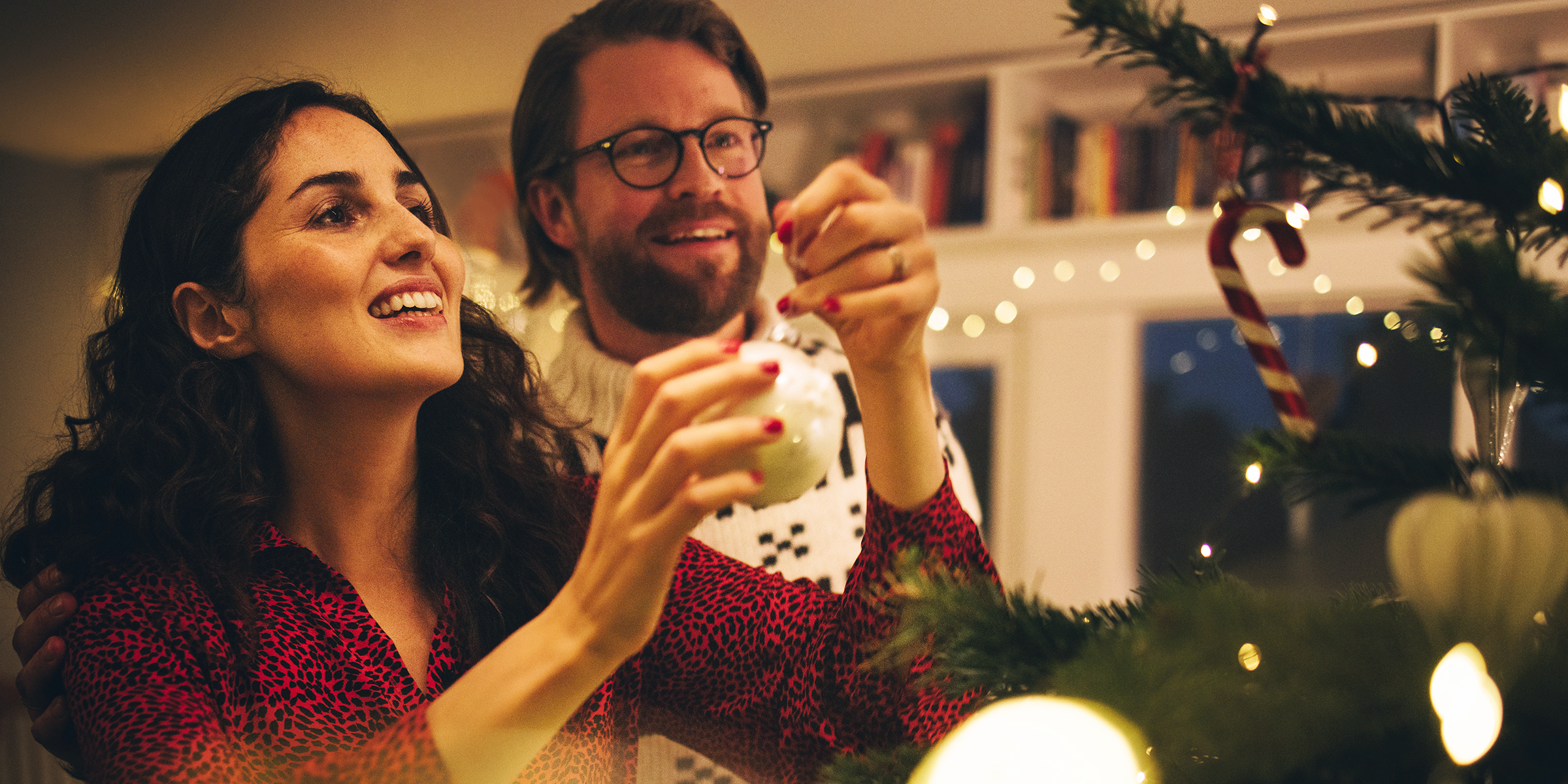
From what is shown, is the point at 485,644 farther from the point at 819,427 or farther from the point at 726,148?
the point at 726,148

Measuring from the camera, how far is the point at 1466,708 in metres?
0.33

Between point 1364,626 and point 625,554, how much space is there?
0.37m

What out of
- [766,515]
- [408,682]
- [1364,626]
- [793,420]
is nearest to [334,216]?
[408,682]

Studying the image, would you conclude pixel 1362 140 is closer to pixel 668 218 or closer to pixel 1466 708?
pixel 1466 708

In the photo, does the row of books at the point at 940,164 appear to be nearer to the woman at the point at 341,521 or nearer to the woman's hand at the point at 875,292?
the woman at the point at 341,521

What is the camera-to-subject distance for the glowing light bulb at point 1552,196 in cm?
38

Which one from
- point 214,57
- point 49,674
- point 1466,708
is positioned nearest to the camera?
point 1466,708

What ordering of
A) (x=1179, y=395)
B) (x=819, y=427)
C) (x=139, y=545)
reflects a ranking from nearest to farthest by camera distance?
(x=819, y=427), (x=139, y=545), (x=1179, y=395)

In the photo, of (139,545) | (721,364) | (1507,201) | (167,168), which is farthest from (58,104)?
(1507,201)

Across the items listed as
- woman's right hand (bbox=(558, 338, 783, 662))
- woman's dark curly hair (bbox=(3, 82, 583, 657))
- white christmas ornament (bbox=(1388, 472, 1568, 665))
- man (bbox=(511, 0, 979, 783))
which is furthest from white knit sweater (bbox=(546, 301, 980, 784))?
white christmas ornament (bbox=(1388, 472, 1568, 665))

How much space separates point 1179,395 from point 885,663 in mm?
2806

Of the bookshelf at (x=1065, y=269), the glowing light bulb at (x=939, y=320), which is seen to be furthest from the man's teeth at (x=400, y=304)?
the glowing light bulb at (x=939, y=320)

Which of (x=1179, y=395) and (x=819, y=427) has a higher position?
(x=819, y=427)

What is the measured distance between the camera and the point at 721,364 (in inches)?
23.8
